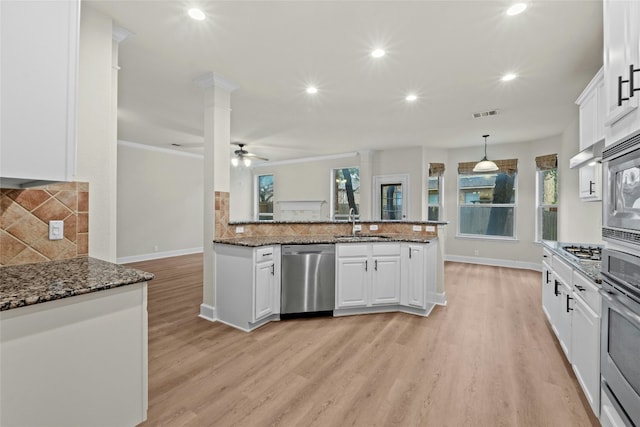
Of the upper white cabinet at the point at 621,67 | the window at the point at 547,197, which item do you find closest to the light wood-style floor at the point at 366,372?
the upper white cabinet at the point at 621,67

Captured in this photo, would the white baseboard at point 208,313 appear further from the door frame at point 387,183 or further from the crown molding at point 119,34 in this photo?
the door frame at point 387,183

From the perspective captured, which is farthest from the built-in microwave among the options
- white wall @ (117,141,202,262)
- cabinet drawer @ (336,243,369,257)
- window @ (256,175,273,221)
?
window @ (256,175,273,221)

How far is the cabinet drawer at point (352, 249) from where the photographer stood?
10.6ft

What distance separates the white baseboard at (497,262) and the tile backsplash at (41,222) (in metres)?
6.91

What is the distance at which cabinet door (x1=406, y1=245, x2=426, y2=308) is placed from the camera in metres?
3.23

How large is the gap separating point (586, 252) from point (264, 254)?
3.09 metres

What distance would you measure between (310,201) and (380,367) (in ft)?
20.0

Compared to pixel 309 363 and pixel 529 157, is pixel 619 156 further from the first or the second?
pixel 529 157

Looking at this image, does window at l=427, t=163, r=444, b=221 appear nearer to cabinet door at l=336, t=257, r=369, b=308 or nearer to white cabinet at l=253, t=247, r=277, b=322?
cabinet door at l=336, t=257, r=369, b=308

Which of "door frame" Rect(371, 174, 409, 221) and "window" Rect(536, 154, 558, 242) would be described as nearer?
"window" Rect(536, 154, 558, 242)

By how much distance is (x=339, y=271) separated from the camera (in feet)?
10.6

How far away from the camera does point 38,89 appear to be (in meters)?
1.24

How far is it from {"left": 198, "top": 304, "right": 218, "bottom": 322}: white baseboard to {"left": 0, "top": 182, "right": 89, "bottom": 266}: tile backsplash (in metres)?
1.51

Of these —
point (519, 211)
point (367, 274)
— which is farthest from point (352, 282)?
point (519, 211)
